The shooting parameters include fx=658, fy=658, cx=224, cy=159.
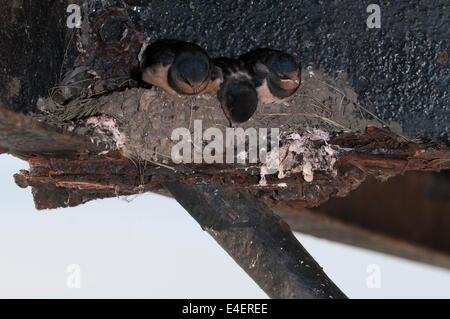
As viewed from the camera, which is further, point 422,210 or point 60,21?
point 422,210

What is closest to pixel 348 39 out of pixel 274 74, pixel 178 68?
pixel 274 74

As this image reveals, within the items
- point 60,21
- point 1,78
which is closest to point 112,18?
point 60,21

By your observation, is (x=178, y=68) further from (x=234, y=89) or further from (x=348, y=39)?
(x=348, y=39)

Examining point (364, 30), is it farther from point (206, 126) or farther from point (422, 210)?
point (422, 210)

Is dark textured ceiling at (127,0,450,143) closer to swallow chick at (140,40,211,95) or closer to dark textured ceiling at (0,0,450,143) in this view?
dark textured ceiling at (0,0,450,143)

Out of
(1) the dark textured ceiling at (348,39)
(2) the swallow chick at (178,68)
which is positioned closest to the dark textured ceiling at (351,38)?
(1) the dark textured ceiling at (348,39)
